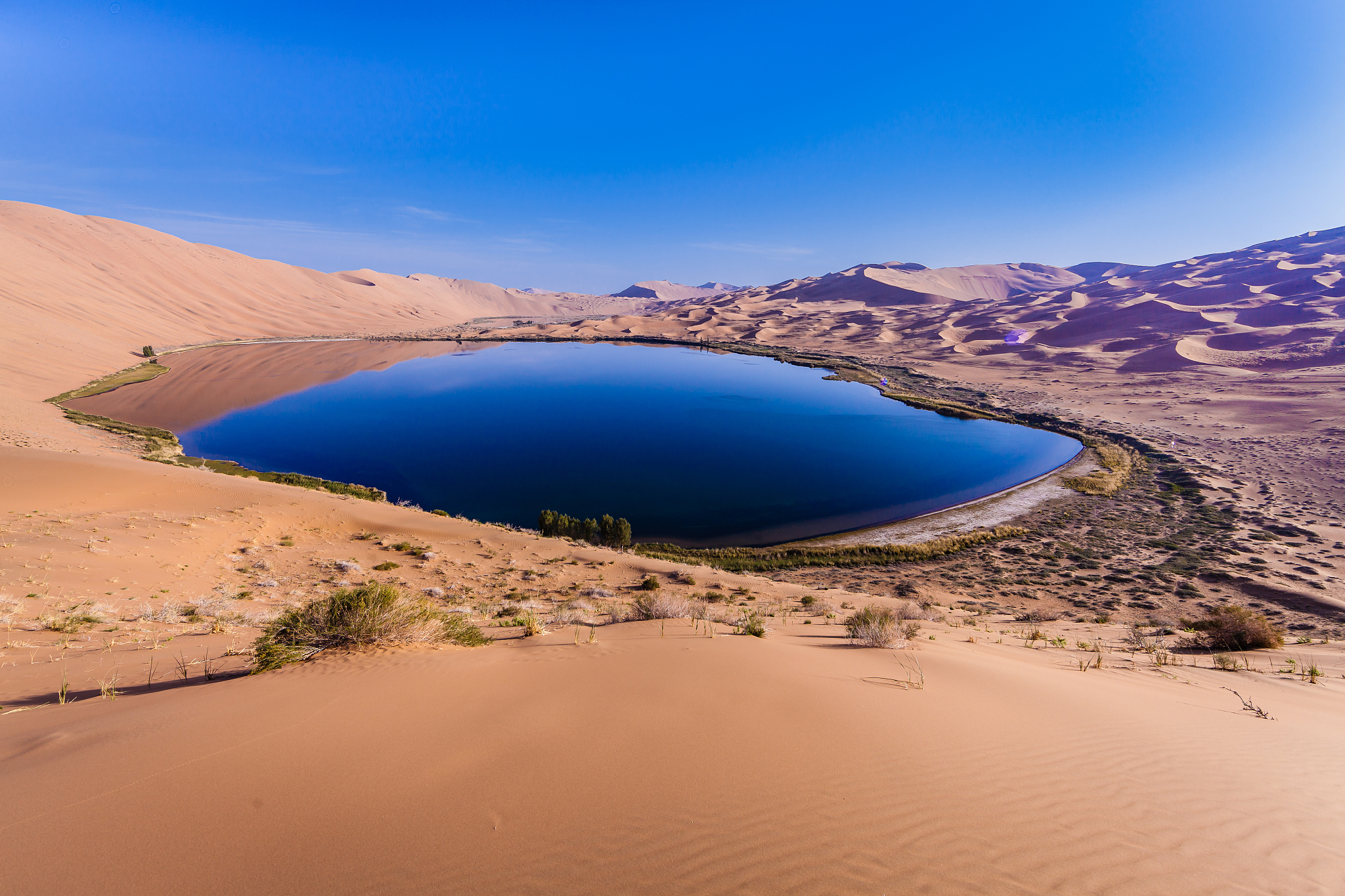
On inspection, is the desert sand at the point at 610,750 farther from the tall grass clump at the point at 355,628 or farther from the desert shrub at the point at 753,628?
the tall grass clump at the point at 355,628

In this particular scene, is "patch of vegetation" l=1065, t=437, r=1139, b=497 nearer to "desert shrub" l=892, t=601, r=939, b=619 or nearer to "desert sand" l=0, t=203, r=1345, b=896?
"desert sand" l=0, t=203, r=1345, b=896

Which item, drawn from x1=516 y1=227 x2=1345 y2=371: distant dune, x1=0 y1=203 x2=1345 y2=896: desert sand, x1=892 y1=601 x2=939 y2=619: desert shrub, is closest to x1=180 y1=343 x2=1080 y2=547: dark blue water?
x1=892 y1=601 x2=939 y2=619: desert shrub

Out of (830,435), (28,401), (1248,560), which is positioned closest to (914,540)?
(1248,560)

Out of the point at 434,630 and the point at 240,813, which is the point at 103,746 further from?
the point at 434,630

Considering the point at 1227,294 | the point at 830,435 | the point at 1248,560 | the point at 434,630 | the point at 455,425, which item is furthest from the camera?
the point at 1227,294

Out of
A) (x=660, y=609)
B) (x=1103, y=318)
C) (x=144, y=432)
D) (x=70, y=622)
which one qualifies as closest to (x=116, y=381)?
(x=144, y=432)

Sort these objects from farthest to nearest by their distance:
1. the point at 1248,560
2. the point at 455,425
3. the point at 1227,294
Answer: the point at 1227,294 → the point at 455,425 → the point at 1248,560

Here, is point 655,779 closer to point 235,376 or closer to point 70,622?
point 70,622
